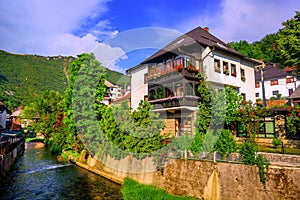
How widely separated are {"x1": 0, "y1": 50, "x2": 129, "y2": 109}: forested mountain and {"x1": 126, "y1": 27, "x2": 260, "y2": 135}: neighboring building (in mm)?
73358

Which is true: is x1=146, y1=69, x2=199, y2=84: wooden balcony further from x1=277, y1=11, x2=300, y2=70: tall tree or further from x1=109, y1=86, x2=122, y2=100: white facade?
x1=109, y1=86, x2=122, y2=100: white facade

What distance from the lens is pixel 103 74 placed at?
2556 cm

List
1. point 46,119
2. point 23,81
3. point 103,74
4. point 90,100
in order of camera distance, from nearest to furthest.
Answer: point 90,100, point 103,74, point 46,119, point 23,81

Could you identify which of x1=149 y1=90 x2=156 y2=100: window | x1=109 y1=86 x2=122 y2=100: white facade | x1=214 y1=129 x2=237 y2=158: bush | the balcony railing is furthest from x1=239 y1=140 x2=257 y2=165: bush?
x1=109 y1=86 x2=122 y2=100: white facade

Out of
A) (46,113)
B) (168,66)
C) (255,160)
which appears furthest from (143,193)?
(46,113)

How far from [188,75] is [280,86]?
3079 centimetres

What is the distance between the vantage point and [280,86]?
4459 centimetres

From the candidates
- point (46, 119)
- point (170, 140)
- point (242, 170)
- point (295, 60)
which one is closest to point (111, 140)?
point (170, 140)

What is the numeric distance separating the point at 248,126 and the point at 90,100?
15.3 metres

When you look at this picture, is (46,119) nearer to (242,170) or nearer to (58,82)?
(242,170)

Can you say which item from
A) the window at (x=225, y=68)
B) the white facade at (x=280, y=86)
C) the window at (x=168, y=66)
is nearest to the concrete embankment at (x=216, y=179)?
the window at (x=168, y=66)

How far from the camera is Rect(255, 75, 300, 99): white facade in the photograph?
4274cm

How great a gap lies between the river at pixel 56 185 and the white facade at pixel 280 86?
38.8 meters

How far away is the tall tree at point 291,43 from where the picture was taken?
84.0 ft
